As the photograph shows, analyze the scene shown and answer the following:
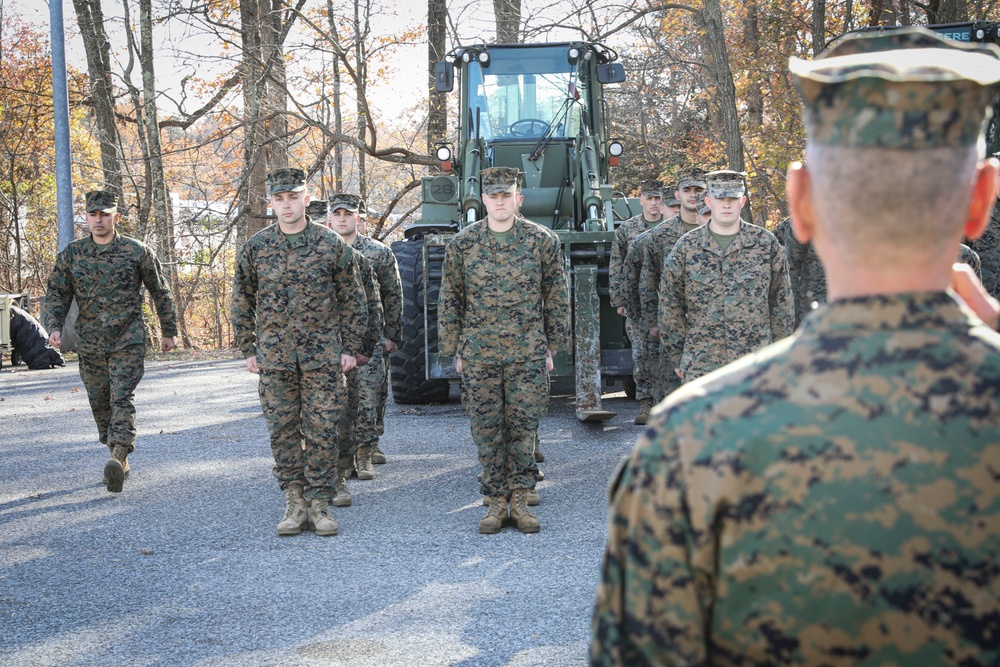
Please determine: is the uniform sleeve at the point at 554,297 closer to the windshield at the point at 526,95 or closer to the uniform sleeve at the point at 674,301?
the uniform sleeve at the point at 674,301

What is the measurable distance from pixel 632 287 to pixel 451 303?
2973mm

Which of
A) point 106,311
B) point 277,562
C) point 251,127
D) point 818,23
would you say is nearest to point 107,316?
point 106,311

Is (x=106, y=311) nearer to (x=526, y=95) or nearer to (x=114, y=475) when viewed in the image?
(x=114, y=475)

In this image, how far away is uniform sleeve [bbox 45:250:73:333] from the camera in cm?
796

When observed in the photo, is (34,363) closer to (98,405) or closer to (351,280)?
(98,405)

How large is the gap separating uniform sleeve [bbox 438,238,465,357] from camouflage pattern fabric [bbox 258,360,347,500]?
2.18 feet

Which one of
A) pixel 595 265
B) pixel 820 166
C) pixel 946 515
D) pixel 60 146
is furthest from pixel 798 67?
pixel 60 146

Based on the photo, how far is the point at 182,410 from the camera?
11984mm

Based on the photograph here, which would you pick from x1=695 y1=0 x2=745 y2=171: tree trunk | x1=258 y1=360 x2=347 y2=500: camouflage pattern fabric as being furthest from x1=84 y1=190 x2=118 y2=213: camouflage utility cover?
x1=695 y1=0 x2=745 y2=171: tree trunk

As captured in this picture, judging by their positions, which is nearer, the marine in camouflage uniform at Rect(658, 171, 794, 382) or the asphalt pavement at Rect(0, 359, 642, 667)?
the asphalt pavement at Rect(0, 359, 642, 667)

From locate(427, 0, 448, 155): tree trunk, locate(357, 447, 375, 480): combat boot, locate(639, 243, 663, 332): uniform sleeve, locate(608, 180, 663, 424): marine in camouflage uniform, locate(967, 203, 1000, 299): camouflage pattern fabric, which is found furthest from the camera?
locate(427, 0, 448, 155): tree trunk

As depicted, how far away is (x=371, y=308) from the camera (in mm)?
7523

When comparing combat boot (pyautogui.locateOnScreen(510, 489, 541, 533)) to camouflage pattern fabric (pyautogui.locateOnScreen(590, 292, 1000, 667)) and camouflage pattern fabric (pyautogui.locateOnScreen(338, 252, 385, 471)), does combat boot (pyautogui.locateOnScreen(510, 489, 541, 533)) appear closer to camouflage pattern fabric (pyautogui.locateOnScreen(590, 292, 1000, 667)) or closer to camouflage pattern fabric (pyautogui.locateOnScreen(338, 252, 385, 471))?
camouflage pattern fabric (pyautogui.locateOnScreen(338, 252, 385, 471))

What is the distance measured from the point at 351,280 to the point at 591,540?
211cm
